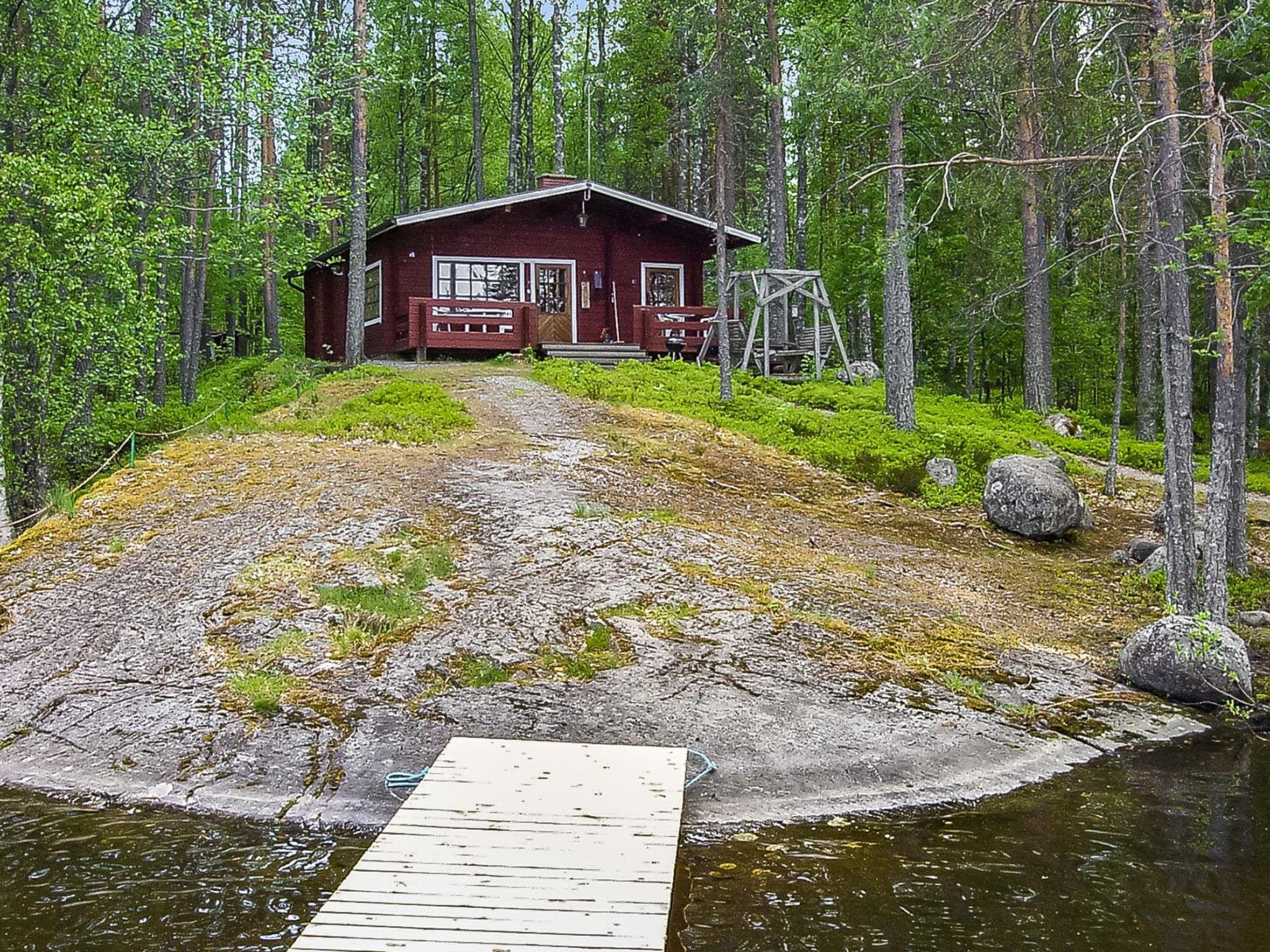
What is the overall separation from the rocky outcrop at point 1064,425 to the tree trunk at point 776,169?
580 cm

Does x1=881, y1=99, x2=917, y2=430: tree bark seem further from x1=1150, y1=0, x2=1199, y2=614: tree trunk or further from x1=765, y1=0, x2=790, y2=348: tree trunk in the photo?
x1=1150, y1=0, x2=1199, y2=614: tree trunk

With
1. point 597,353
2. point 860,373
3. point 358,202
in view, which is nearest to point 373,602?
point 358,202

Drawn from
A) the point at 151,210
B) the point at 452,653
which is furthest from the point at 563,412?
the point at 452,653

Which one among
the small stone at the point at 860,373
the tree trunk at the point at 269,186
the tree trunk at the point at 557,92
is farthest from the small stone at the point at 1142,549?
the tree trunk at the point at 557,92

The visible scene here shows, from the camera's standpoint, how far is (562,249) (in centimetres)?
2508

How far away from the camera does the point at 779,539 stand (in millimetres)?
11297

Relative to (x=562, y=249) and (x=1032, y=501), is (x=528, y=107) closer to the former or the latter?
(x=562, y=249)

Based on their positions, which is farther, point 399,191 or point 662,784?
point 399,191

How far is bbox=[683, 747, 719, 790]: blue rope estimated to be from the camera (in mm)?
6436

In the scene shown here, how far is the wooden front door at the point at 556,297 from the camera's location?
81.4ft

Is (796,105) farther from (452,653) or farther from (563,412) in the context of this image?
(452,653)

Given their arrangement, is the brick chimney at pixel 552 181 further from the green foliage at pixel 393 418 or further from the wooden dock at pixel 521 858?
the wooden dock at pixel 521 858

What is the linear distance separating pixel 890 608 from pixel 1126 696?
206cm

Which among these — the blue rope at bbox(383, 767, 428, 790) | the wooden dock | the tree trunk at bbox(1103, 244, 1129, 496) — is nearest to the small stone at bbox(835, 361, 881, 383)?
the tree trunk at bbox(1103, 244, 1129, 496)
